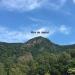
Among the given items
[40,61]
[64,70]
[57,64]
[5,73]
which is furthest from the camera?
[40,61]

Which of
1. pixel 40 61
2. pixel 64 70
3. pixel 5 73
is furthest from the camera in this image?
pixel 40 61

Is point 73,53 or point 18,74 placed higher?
point 73,53

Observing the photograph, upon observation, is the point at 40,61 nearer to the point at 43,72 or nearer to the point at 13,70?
the point at 43,72

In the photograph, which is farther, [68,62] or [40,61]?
[40,61]

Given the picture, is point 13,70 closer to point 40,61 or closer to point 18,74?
point 18,74

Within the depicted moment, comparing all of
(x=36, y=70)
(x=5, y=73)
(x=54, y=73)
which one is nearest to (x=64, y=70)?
(x=54, y=73)

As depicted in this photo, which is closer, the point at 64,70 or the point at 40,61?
the point at 64,70

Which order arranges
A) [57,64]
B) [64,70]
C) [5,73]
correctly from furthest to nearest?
[57,64] → [64,70] → [5,73]

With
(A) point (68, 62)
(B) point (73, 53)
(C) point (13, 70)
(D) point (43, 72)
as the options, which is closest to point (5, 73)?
(C) point (13, 70)

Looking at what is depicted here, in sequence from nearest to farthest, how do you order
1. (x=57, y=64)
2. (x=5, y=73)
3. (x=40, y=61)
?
(x=5, y=73) → (x=57, y=64) → (x=40, y=61)
